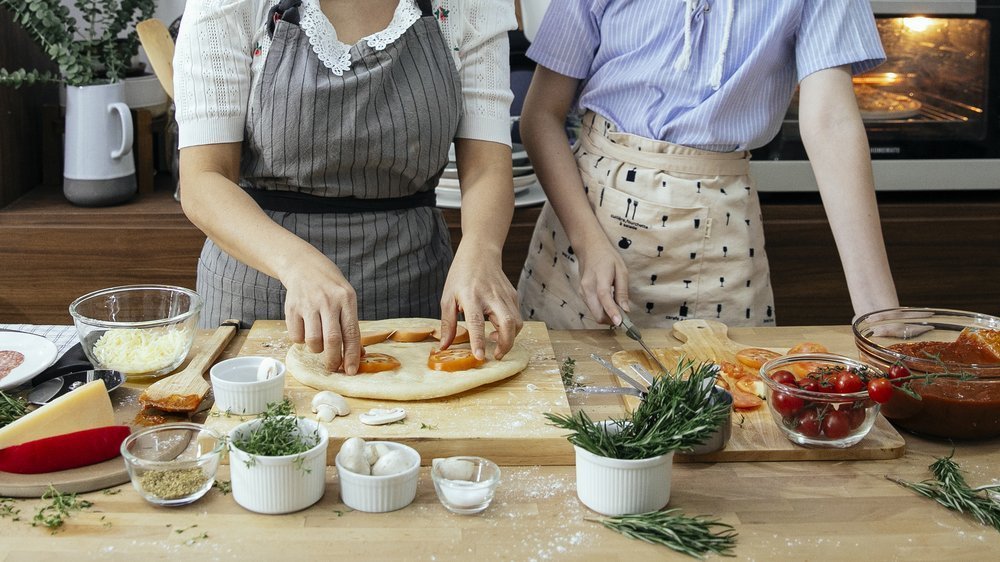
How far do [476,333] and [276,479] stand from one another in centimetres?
39

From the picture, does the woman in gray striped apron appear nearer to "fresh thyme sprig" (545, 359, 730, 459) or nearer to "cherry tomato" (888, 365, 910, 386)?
"fresh thyme sprig" (545, 359, 730, 459)

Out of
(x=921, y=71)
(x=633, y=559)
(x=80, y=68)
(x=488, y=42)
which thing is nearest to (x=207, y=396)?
(x=633, y=559)

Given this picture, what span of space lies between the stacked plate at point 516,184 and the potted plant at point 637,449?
125 centimetres

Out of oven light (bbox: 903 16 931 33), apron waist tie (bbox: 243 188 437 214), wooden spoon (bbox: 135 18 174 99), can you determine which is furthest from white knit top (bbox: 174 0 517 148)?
oven light (bbox: 903 16 931 33)

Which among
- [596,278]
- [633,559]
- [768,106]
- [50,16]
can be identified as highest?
[50,16]

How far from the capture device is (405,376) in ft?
4.24

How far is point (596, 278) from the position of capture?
163 centimetres

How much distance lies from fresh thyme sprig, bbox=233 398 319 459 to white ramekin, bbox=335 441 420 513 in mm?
45

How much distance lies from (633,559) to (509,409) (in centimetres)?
32

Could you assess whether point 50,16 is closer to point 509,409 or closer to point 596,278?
point 596,278

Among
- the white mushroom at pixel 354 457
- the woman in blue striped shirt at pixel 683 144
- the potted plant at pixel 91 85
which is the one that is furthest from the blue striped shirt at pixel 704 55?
the potted plant at pixel 91 85

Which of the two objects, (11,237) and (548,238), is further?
(11,237)

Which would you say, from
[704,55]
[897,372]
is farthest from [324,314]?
[704,55]

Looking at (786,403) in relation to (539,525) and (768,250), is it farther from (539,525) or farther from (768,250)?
(768,250)
